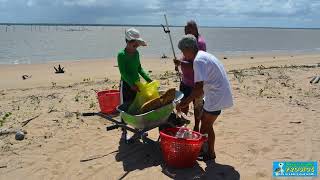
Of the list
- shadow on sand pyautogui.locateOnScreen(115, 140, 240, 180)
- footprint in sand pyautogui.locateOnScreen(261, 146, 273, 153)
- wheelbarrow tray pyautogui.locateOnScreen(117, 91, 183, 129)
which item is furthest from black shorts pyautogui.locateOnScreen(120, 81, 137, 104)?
footprint in sand pyautogui.locateOnScreen(261, 146, 273, 153)

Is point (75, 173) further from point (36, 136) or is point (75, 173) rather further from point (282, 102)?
point (282, 102)

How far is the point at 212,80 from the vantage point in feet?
16.1

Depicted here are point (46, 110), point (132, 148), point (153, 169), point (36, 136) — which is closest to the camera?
point (153, 169)

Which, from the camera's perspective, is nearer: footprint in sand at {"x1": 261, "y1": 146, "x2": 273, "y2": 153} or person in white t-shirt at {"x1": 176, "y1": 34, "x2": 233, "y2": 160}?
person in white t-shirt at {"x1": 176, "y1": 34, "x2": 233, "y2": 160}

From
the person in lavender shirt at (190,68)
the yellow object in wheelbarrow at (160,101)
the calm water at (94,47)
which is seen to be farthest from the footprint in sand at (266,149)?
the calm water at (94,47)

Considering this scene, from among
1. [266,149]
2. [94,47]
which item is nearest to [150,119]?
[266,149]

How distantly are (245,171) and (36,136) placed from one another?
3.68m

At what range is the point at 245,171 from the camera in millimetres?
5125

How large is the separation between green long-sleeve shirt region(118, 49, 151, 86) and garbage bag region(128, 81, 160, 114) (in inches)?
7.4

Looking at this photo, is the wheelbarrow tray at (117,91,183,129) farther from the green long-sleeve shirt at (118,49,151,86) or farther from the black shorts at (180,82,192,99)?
the green long-sleeve shirt at (118,49,151,86)

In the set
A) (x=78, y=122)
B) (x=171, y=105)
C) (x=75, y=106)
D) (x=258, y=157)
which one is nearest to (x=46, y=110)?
(x=75, y=106)

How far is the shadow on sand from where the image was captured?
5.02 m

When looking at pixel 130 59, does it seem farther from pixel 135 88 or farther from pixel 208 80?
pixel 208 80

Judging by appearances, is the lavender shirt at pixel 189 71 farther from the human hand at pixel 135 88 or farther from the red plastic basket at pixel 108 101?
the red plastic basket at pixel 108 101
